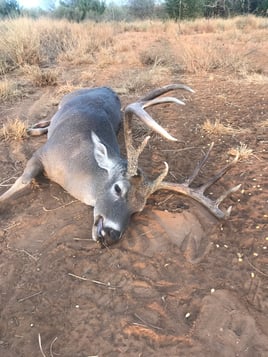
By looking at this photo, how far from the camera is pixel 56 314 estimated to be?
3.17 meters

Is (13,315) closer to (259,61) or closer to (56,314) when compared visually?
(56,314)

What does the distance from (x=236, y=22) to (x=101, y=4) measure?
10.8m

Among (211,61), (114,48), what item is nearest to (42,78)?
(211,61)

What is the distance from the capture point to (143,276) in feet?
11.5

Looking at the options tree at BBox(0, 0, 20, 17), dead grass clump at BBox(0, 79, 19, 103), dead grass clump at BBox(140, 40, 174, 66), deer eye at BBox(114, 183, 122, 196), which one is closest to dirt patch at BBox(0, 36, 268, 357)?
deer eye at BBox(114, 183, 122, 196)

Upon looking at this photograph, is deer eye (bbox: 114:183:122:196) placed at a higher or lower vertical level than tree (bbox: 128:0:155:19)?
higher

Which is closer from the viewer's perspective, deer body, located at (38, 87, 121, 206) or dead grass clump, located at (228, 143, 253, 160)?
deer body, located at (38, 87, 121, 206)

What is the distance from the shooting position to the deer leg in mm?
4543

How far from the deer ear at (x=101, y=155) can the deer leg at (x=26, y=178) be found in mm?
807

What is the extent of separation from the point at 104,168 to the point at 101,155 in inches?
5.2

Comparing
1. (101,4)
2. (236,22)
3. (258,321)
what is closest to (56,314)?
(258,321)

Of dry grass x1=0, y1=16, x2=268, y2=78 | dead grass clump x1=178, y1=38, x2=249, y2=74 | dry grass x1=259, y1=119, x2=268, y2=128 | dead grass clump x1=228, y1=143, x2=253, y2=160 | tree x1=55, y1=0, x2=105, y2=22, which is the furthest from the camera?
tree x1=55, y1=0, x2=105, y2=22

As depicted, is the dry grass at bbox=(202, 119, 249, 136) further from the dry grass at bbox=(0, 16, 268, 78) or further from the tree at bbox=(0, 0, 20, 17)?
the tree at bbox=(0, 0, 20, 17)

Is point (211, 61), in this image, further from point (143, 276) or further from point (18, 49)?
point (143, 276)
